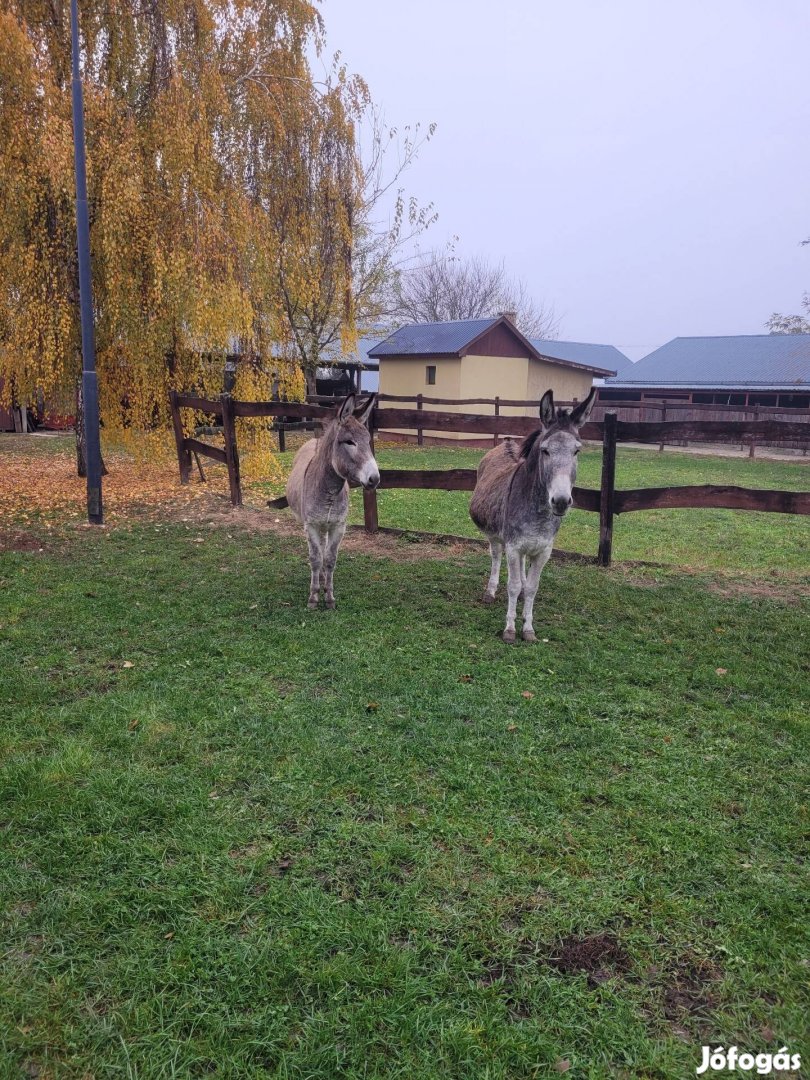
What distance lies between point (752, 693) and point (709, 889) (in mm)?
2190

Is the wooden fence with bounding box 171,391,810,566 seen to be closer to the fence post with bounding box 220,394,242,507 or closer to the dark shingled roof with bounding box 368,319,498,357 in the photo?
the fence post with bounding box 220,394,242,507

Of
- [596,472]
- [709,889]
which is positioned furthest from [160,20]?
[709,889]

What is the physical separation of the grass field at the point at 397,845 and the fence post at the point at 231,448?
5.20 meters

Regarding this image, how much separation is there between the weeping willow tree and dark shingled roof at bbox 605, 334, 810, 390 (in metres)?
26.4

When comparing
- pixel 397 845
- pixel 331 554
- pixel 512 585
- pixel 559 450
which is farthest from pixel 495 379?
pixel 397 845

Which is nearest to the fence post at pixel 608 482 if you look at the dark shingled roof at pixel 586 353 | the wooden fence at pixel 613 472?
the wooden fence at pixel 613 472

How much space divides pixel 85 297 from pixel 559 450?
23.9 ft

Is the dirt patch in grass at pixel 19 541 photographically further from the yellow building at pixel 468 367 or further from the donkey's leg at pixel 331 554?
the yellow building at pixel 468 367

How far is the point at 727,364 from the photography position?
1355 inches

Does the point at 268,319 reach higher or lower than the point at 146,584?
higher

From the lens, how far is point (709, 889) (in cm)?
269

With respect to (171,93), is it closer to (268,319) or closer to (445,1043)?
(268,319)

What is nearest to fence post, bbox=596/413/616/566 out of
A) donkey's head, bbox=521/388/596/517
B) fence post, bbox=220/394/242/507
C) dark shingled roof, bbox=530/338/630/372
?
donkey's head, bbox=521/388/596/517

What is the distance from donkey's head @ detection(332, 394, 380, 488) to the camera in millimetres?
5523
